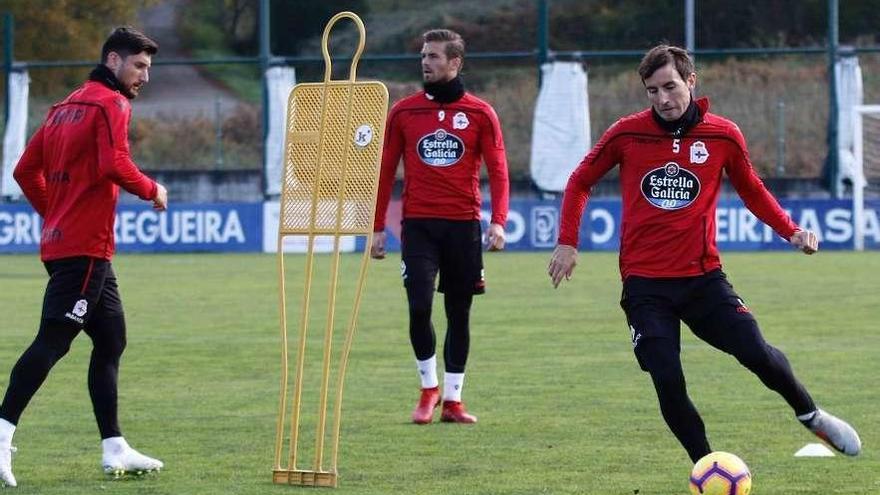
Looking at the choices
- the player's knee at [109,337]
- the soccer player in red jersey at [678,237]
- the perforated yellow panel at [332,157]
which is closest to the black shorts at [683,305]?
the soccer player in red jersey at [678,237]

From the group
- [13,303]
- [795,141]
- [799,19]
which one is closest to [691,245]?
[13,303]

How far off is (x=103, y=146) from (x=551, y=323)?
30.2 ft

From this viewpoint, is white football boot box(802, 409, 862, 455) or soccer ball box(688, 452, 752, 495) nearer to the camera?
soccer ball box(688, 452, 752, 495)

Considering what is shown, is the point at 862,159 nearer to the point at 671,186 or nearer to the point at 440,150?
the point at 440,150

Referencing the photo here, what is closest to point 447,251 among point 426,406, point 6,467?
point 426,406

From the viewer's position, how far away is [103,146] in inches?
313

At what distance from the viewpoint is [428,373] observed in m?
10.4

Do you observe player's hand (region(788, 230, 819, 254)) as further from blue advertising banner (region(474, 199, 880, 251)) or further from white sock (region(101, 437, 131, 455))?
blue advertising banner (region(474, 199, 880, 251))

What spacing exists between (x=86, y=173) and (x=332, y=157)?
112cm

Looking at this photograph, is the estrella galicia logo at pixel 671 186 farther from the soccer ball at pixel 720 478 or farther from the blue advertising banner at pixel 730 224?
the blue advertising banner at pixel 730 224

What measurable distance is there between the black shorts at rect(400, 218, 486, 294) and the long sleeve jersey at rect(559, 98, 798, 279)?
106 inches

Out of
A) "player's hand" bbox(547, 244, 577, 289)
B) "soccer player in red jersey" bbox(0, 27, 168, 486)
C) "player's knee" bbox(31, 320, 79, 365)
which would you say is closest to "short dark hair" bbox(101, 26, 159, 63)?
"soccer player in red jersey" bbox(0, 27, 168, 486)

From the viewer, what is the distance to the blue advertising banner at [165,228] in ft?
101

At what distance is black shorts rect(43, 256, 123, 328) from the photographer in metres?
8.06
